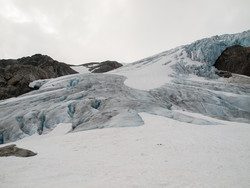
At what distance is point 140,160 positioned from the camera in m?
9.74

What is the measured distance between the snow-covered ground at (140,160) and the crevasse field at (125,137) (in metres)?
0.04

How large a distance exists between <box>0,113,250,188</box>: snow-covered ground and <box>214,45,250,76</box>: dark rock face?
4446 centimetres

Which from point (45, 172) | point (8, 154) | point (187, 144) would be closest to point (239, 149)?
point (187, 144)

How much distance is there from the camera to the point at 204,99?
3003 cm

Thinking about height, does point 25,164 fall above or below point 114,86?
below

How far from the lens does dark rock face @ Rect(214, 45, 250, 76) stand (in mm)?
54094

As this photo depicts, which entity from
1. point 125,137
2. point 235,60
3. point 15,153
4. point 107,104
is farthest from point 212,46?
point 15,153

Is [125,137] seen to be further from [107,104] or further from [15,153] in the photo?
[107,104]

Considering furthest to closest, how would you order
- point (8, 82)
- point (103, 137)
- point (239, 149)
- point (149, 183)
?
point (8, 82), point (103, 137), point (239, 149), point (149, 183)

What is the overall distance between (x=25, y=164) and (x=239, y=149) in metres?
11.3

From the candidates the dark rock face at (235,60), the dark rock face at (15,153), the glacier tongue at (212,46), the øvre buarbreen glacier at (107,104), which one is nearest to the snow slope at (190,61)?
the glacier tongue at (212,46)

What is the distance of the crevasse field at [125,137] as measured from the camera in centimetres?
761

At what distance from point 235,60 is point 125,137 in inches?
2134

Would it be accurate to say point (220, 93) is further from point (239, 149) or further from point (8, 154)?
point (8, 154)
